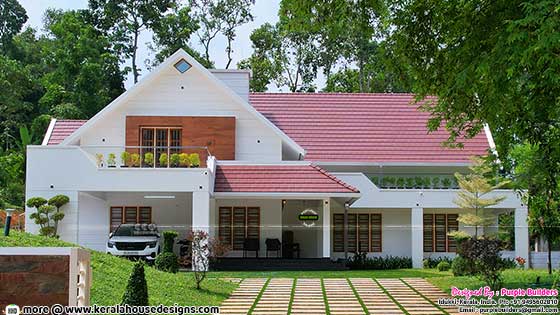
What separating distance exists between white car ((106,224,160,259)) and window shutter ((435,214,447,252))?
957 cm

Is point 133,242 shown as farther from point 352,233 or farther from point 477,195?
point 477,195

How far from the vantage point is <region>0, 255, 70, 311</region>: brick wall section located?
9.02 meters

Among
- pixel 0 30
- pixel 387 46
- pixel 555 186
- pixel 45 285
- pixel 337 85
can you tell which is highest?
pixel 0 30

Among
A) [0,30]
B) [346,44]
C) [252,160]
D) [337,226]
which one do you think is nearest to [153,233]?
[252,160]

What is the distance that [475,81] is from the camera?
12000 mm

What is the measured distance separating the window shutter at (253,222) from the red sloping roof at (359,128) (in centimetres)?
360

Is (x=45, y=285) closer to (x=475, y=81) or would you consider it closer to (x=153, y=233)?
(x=475, y=81)

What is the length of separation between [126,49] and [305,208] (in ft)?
59.3

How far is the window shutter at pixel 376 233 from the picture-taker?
27.6 metres

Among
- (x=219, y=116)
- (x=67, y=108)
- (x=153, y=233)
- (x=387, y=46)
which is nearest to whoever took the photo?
(x=387, y=46)

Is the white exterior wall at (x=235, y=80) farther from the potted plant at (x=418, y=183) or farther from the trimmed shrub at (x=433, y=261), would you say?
the trimmed shrub at (x=433, y=261)

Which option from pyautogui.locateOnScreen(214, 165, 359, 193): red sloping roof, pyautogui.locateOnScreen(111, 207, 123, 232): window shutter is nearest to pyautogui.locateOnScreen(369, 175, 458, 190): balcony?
pyautogui.locateOnScreen(214, 165, 359, 193): red sloping roof

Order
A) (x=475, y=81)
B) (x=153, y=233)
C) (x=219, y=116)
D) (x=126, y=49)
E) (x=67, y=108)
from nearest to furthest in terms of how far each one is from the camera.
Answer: (x=475, y=81) → (x=153, y=233) → (x=219, y=116) → (x=67, y=108) → (x=126, y=49)

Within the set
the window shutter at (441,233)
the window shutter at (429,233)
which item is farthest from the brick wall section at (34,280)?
the window shutter at (441,233)
